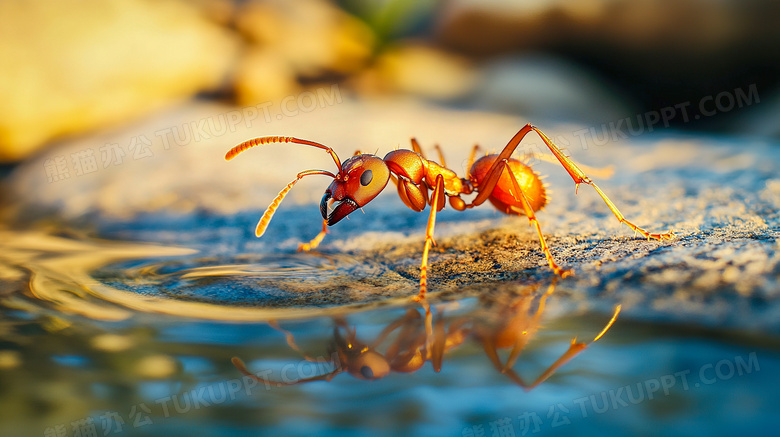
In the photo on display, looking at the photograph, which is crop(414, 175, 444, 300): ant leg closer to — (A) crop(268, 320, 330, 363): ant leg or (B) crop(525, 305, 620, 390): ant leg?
(A) crop(268, 320, 330, 363): ant leg

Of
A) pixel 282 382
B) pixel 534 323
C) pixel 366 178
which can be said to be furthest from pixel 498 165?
pixel 282 382

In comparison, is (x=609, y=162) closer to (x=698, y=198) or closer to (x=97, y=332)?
(x=698, y=198)

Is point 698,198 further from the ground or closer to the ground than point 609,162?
closer to the ground

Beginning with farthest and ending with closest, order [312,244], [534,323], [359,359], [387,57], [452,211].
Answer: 1. [387,57]
2. [452,211]
3. [312,244]
4. [534,323]
5. [359,359]

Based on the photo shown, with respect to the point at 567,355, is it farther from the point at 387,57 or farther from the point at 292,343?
the point at 387,57

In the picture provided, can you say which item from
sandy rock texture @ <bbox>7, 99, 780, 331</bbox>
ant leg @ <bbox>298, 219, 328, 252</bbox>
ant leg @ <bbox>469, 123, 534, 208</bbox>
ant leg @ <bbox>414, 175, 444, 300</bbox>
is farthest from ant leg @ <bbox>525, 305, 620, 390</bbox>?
ant leg @ <bbox>298, 219, 328, 252</bbox>

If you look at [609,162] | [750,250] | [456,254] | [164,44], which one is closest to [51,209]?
[164,44]
